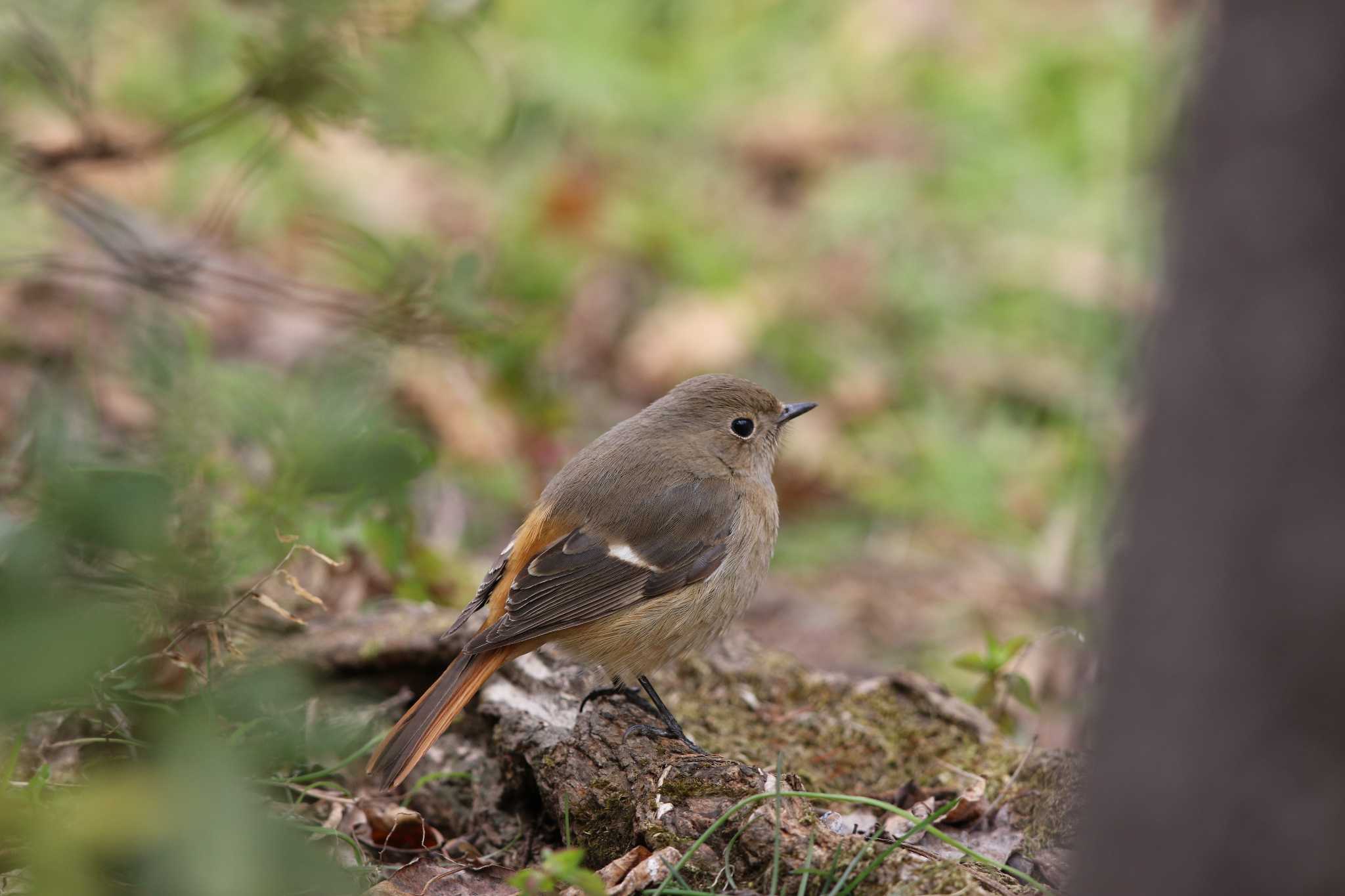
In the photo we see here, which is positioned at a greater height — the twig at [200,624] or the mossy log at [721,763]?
the twig at [200,624]

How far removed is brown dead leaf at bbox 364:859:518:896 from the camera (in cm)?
288

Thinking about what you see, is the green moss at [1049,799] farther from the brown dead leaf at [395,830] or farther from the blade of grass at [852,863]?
the brown dead leaf at [395,830]

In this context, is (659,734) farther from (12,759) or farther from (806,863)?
(12,759)

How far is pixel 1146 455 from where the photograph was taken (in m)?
1.58

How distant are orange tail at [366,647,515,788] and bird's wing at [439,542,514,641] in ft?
0.90

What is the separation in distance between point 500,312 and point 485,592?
240cm

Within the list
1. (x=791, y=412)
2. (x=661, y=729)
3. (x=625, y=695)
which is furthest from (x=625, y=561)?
(x=791, y=412)

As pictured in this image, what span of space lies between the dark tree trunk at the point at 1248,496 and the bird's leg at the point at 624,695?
2175 mm

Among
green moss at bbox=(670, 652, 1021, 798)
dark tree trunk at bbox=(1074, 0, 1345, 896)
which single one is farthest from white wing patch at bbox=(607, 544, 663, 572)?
dark tree trunk at bbox=(1074, 0, 1345, 896)

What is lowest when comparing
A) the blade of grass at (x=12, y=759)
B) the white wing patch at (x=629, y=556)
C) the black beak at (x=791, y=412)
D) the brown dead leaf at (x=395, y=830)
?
the brown dead leaf at (x=395, y=830)

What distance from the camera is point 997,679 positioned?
13.1 ft

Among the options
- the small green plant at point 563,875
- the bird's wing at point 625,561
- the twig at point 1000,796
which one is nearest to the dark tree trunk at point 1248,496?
the small green plant at point 563,875

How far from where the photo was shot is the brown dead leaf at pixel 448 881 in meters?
2.88

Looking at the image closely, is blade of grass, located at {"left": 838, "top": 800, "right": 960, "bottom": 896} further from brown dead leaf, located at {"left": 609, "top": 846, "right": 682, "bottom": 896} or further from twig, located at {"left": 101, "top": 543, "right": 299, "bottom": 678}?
twig, located at {"left": 101, "top": 543, "right": 299, "bottom": 678}
